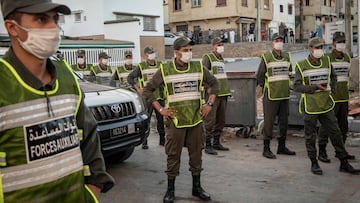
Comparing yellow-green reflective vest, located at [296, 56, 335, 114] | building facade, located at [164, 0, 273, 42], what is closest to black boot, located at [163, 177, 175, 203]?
yellow-green reflective vest, located at [296, 56, 335, 114]

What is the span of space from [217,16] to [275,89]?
4122cm

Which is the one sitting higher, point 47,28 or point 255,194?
point 47,28

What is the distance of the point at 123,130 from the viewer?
6.14m

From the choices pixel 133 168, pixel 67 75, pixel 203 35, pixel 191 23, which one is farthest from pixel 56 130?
pixel 191 23

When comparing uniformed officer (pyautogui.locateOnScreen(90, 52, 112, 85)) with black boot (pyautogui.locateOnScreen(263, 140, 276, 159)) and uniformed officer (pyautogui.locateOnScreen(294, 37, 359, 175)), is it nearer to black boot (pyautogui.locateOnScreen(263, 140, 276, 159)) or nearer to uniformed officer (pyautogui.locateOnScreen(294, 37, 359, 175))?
black boot (pyautogui.locateOnScreen(263, 140, 276, 159))

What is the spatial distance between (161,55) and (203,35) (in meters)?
16.0

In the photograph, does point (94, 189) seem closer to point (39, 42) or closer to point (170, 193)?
point (39, 42)

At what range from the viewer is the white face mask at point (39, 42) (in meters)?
1.95

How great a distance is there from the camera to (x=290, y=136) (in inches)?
350

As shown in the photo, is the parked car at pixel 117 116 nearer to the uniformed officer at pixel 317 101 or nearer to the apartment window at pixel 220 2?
the uniformed officer at pixel 317 101

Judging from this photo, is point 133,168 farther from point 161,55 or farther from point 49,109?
point 161,55

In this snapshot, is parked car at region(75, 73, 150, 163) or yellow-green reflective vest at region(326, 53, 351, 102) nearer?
parked car at region(75, 73, 150, 163)

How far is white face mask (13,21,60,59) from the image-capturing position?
76.9 inches

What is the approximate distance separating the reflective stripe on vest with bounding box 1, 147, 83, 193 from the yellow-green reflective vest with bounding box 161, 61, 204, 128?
319 cm
